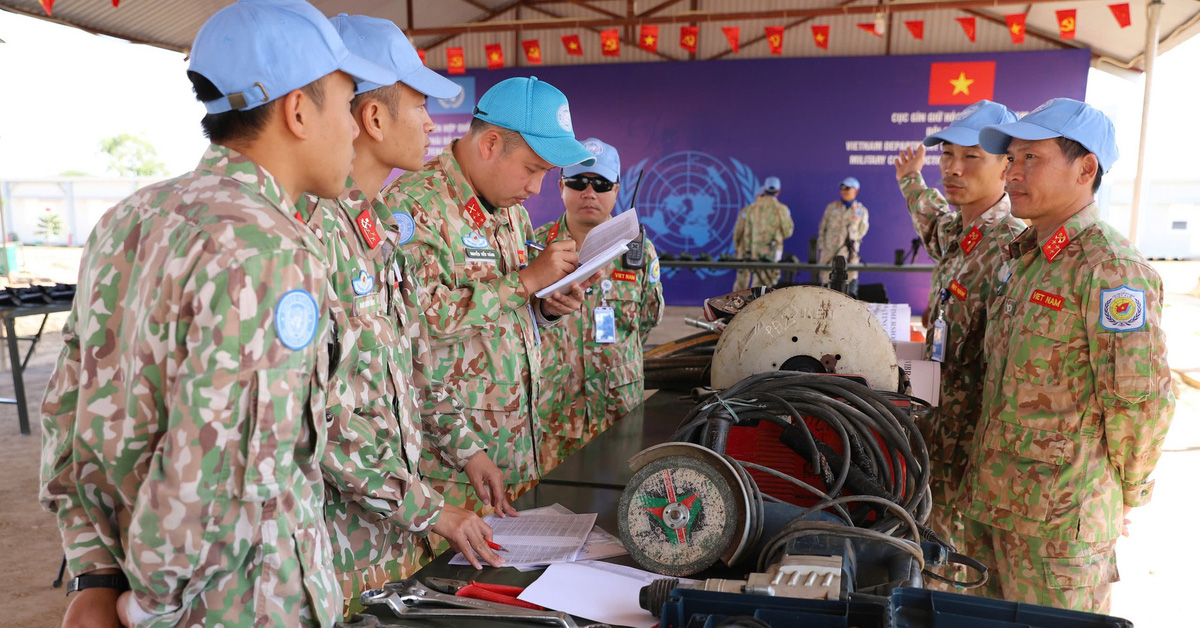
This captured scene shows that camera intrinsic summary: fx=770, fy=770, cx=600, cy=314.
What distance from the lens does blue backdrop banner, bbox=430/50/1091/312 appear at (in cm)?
1112

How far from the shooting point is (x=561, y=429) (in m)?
3.30

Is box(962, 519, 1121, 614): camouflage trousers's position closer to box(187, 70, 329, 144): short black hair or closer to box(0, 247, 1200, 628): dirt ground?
box(0, 247, 1200, 628): dirt ground

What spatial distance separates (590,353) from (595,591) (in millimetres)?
2005

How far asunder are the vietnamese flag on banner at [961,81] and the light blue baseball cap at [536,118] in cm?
1076

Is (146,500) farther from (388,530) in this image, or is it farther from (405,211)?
(405,211)

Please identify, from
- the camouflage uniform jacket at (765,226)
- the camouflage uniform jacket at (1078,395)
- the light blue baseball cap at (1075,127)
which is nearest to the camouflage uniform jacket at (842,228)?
the camouflage uniform jacket at (765,226)

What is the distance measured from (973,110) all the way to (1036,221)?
854 millimetres

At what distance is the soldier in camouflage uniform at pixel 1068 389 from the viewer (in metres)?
1.92

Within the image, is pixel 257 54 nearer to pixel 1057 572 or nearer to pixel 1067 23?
pixel 1057 572

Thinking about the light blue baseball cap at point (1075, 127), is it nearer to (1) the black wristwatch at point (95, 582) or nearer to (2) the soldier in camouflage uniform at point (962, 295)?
(2) the soldier in camouflage uniform at point (962, 295)

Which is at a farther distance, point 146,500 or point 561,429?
point 561,429

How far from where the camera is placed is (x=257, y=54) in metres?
0.95

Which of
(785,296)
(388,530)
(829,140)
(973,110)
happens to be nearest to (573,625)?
(388,530)

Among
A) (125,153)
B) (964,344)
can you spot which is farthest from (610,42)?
(125,153)
